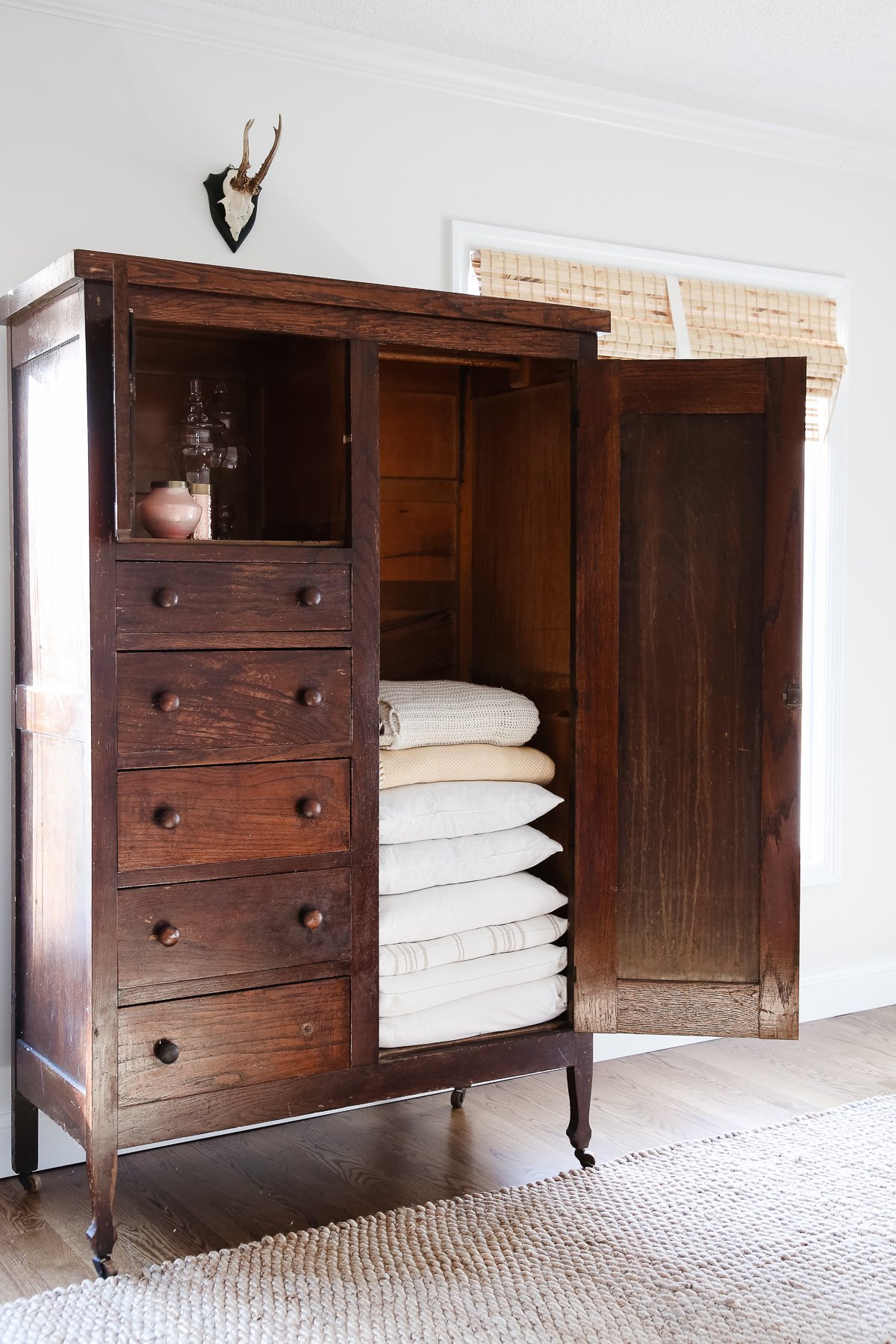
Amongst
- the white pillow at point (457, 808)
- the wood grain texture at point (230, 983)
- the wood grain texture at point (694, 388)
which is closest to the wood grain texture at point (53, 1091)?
the wood grain texture at point (230, 983)

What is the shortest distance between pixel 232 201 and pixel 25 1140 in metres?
2.11

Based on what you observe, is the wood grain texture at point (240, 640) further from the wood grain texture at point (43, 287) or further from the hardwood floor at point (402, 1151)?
the hardwood floor at point (402, 1151)

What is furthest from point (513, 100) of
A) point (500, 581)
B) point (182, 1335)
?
point (182, 1335)

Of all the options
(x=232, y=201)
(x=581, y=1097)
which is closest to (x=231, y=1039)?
(x=581, y=1097)

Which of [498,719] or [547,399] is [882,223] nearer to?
[547,399]

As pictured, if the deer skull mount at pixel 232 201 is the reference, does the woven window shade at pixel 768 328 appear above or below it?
below

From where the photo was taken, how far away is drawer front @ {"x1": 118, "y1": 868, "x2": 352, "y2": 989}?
2344 millimetres

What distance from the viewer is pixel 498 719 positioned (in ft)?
9.38

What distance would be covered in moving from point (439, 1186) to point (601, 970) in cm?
57

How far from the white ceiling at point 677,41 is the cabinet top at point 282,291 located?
0.77 metres

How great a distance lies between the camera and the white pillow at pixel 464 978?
2650mm

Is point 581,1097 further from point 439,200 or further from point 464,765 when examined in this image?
point 439,200

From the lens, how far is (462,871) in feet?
9.09

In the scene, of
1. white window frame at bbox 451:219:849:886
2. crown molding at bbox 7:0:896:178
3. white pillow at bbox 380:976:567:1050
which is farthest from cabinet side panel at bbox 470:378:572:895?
white window frame at bbox 451:219:849:886
